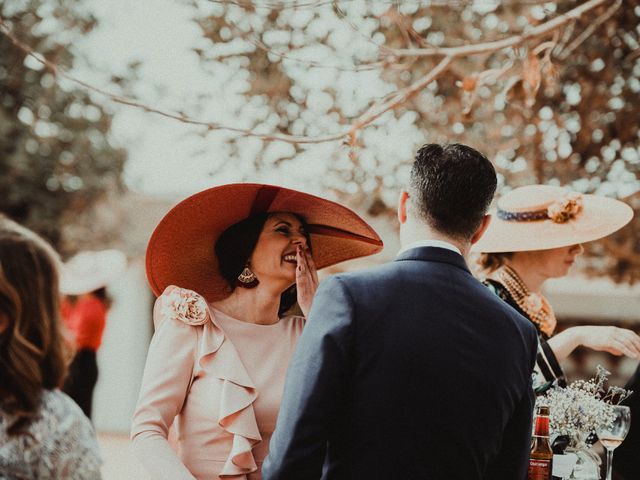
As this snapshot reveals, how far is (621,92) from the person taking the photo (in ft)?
25.8

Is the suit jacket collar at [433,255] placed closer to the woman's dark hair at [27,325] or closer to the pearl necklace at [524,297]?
the woman's dark hair at [27,325]

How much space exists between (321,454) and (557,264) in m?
2.10

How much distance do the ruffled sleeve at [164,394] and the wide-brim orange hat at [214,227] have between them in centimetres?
32

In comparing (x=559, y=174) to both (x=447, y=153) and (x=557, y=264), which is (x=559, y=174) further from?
(x=447, y=153)

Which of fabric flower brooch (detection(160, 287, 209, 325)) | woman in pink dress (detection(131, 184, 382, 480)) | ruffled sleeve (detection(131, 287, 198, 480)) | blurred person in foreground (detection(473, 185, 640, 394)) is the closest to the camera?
ruffled sleeve (detection(131, 287, 198, 480))

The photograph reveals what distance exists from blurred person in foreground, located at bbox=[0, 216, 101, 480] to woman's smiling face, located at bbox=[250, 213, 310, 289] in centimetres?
97

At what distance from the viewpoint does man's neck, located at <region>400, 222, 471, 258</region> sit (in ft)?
8.02

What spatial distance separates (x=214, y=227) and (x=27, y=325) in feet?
3.69

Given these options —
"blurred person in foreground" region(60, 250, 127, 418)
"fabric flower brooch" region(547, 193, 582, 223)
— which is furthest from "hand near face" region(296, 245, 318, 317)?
"blurred person in foreground" region(60, 250, 127, 418)

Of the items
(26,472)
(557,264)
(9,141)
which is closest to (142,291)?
(9,141)

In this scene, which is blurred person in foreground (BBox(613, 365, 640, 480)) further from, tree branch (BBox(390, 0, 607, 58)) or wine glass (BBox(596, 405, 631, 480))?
tree branch (BBox(390, 0, 607, 58))

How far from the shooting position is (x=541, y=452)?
2926mm

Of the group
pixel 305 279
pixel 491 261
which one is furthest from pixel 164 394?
pixel 491 261

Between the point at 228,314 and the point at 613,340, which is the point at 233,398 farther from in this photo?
the point at 613,340
